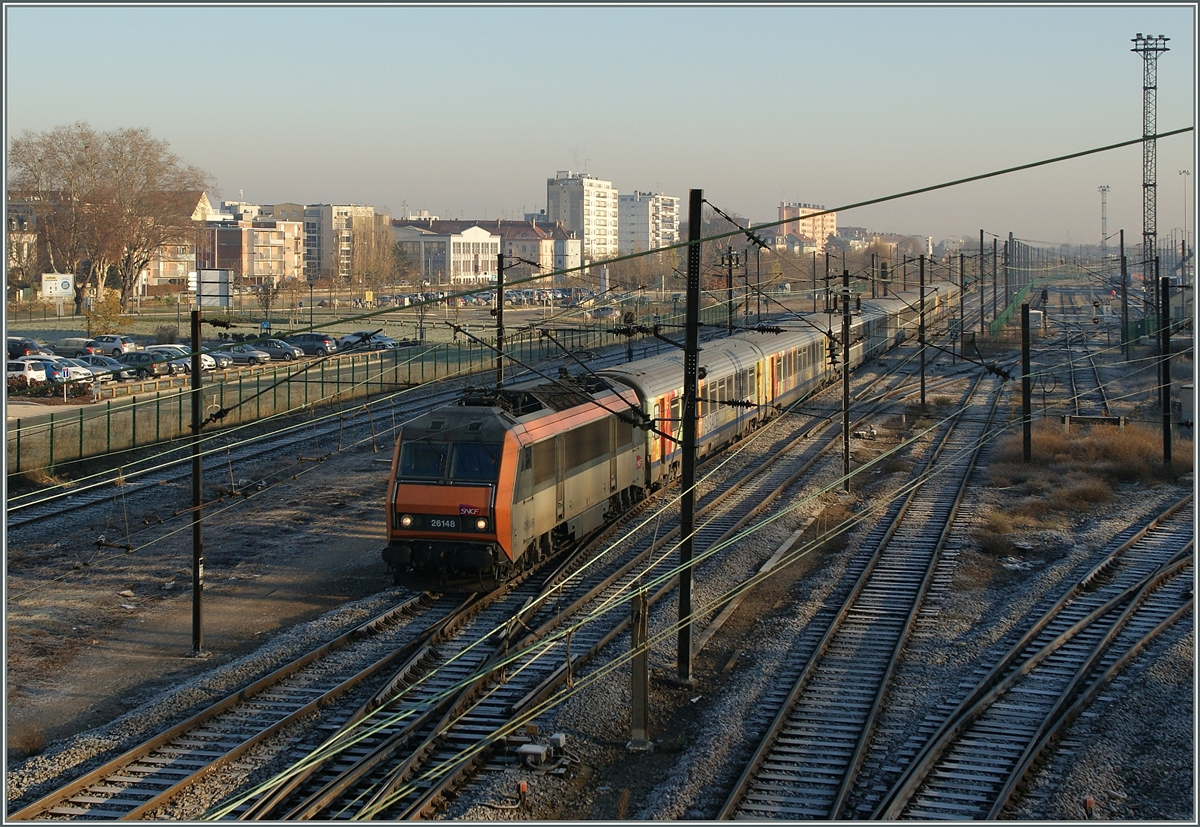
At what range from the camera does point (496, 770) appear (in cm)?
1165

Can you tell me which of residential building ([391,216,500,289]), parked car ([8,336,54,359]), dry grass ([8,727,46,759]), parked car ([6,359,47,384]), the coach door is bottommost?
dry grass ([8,727,46,759])

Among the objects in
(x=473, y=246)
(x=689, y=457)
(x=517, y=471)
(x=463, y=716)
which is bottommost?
(x=463, y=716)

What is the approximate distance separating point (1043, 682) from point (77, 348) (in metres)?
51.6

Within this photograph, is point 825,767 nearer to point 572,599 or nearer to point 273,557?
point 572,599

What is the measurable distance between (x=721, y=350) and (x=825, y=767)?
702 inches

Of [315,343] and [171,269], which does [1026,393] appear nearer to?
[315,343]

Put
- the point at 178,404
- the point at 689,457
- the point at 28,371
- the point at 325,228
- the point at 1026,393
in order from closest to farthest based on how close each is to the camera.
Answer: the point at 689,457
the point at 1026,393
the point at 178,404
the point at 28,371
the point at 325,228

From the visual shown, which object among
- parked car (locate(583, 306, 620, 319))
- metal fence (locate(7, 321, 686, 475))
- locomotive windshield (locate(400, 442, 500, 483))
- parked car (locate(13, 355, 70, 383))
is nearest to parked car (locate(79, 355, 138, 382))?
parked car (locate(13, 355, 70, 383))

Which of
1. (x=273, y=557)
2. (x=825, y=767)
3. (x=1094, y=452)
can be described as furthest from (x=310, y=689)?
(x=1094, y=452)

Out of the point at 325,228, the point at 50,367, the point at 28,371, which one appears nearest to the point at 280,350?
the point at 50,367

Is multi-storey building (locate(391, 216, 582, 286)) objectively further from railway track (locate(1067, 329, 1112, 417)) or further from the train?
the train

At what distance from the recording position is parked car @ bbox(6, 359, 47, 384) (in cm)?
4181

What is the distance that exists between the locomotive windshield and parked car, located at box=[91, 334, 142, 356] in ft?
132

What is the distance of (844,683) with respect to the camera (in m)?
14.3
